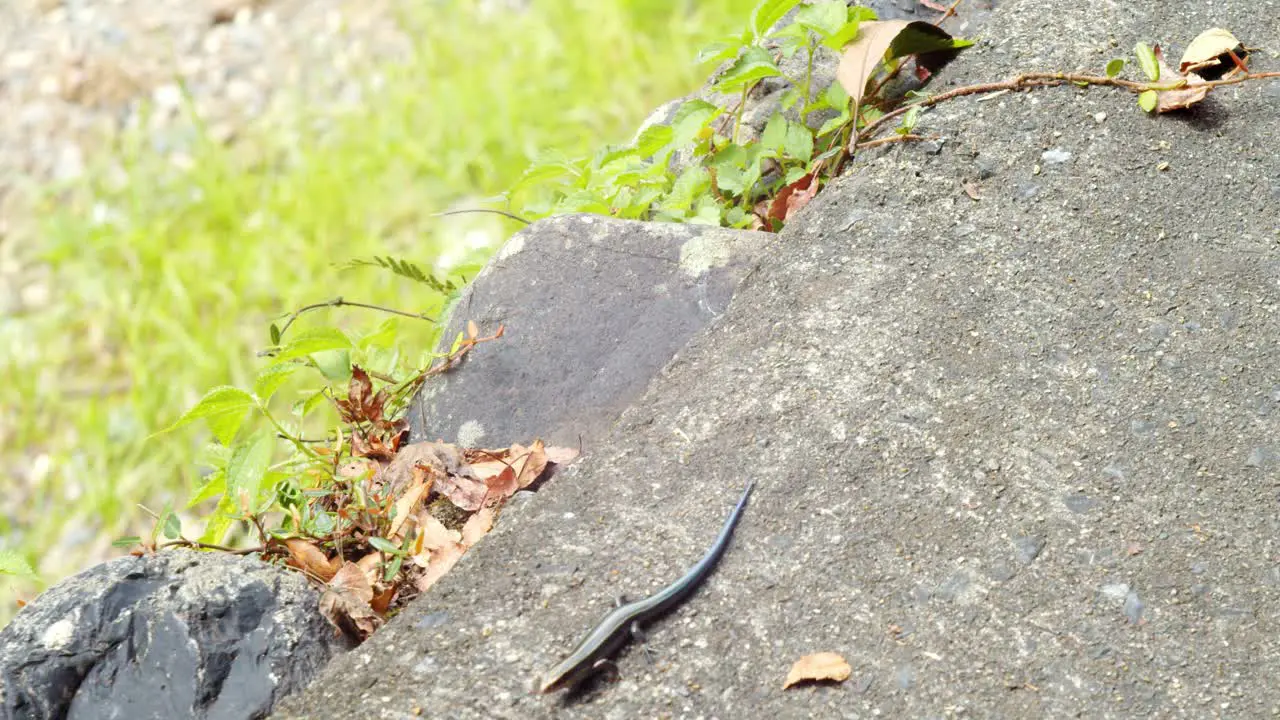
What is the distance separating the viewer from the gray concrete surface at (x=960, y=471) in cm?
161

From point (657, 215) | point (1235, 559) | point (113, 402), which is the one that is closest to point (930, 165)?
point (657, 215)

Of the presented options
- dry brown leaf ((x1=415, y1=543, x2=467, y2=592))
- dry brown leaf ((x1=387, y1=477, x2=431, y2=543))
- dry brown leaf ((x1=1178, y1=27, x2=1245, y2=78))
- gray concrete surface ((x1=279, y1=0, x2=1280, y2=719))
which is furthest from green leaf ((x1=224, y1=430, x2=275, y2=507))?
dry brown leaf ((x1=1178, y1=27, x2=1245, y2=78))

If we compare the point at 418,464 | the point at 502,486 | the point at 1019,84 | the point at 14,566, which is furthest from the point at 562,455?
the point at 1019,84

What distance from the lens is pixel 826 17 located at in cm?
241

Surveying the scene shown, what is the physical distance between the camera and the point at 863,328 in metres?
2.04

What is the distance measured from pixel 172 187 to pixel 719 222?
348cm

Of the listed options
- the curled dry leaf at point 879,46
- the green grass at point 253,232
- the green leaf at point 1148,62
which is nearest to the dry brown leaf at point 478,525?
the curled dry leaf at point 879,46

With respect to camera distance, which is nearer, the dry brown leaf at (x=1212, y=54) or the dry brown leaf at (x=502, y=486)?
the dry brown leaf at (x=502, y=486)

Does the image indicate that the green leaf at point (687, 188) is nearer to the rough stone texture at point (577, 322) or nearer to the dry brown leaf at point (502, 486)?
the rough stone texture at point (577, 322)

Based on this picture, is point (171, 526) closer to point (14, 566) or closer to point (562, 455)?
point (14, 566)

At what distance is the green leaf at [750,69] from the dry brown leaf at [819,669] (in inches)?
48.2

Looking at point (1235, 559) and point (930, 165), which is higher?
point (930, 165)

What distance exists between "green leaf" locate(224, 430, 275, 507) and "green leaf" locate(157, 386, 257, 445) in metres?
0.04

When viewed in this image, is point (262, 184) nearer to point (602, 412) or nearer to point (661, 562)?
point (602, 412)
